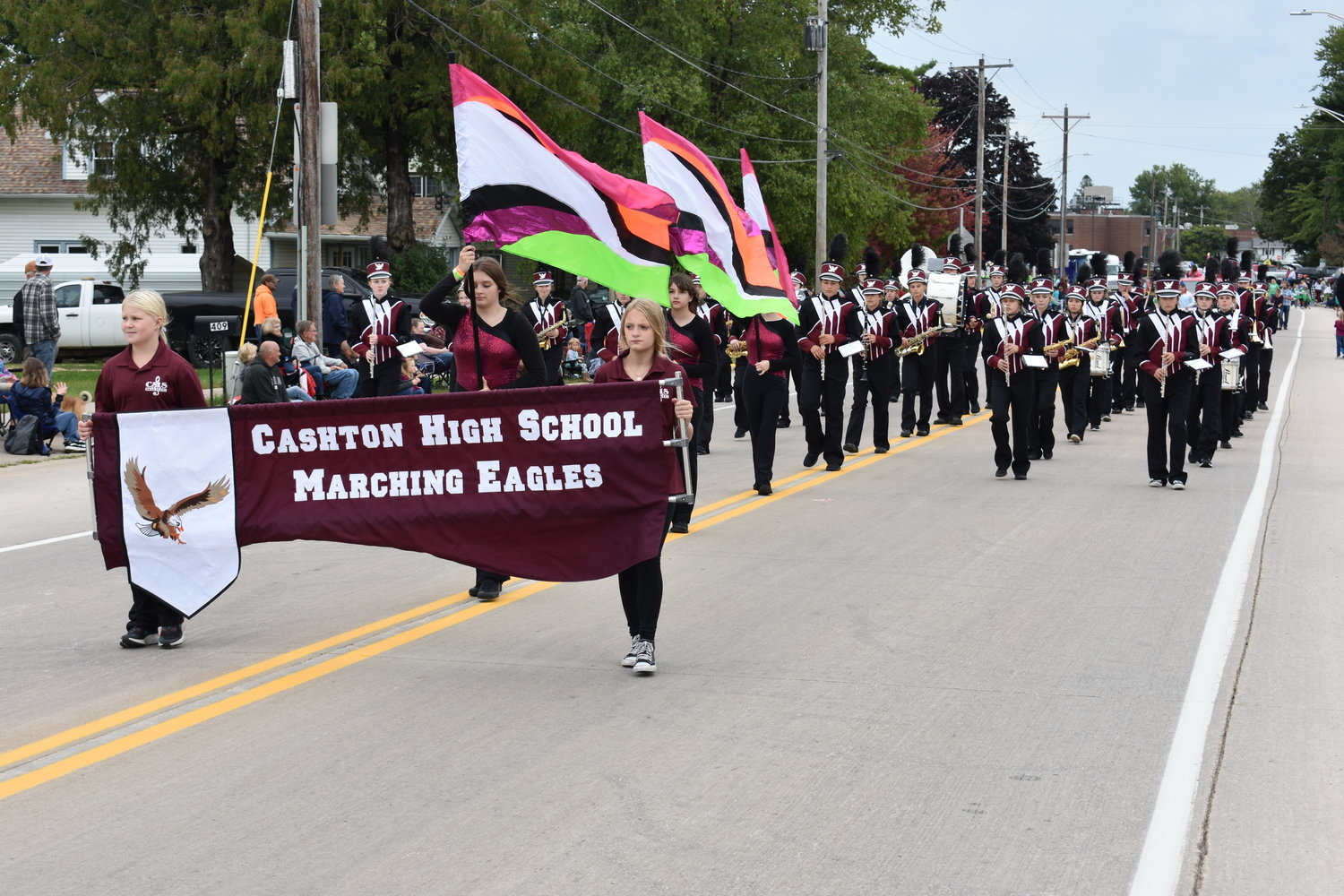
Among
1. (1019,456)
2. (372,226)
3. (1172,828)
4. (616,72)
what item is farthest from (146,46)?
(1172,828)

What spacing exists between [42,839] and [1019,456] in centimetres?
1181

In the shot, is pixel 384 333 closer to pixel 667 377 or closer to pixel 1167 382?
pixel 1167 382

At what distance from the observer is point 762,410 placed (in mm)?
14055

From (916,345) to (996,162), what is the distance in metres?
78.9

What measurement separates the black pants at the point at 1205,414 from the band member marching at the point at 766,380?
433 cm

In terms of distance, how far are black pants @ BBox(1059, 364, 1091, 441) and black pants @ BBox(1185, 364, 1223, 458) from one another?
128 inches

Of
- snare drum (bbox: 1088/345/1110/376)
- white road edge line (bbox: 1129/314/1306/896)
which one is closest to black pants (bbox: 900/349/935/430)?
snare drum (bbox: 1088/345/1110/376)

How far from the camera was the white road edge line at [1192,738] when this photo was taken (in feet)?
16.3

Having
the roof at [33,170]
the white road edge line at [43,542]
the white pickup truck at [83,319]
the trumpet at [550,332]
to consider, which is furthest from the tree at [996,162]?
the white road edge line at [43,542]

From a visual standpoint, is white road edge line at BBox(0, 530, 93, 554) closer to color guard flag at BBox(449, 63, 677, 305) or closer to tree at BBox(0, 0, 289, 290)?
color guard flag at BBox(449, 63, 677, 305)

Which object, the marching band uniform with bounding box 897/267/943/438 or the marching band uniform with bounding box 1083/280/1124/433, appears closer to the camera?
the marching band uniform with bounding box 897/267/943/438

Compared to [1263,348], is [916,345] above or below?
above

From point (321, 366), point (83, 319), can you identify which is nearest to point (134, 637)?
point (321, 366)

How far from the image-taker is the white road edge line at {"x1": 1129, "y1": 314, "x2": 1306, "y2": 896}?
4.97 m
